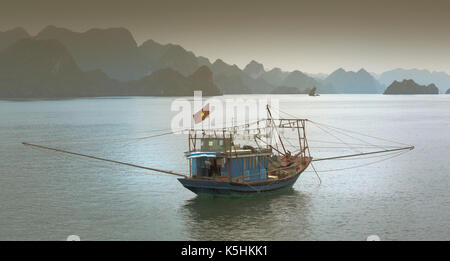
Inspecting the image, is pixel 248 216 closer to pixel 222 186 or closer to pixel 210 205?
pixel 222 186

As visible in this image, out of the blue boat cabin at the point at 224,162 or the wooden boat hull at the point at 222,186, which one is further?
the blue boat cabin at the point at 224,162

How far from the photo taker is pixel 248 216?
38531 mm

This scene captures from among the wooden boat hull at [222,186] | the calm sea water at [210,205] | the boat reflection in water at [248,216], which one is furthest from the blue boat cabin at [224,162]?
the calm sea water at [210,205]

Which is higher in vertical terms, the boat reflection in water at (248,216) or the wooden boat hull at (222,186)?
the wooden boat hull at (222,186)

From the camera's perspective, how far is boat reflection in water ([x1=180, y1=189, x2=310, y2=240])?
34.9 metres

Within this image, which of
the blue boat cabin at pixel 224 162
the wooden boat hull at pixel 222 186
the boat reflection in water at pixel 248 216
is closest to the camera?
the boat reflection in water at pixel 248 216

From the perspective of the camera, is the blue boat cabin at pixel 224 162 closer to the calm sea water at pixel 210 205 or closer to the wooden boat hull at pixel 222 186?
the wooden boat hull at pixel 222 186

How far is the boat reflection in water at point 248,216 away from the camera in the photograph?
34875 mm

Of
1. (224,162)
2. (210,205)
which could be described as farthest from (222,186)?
(224,162)

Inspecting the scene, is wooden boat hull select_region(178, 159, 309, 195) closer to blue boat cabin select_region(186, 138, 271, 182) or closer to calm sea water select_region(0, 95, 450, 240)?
blue boat cabin select_region(186, 138, 271, 182)

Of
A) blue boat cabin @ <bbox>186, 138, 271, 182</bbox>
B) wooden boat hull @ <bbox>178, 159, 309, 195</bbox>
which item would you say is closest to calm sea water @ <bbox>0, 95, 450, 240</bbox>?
wooden boat hull @ <bbox>178, 159, 309, 195</bbox>

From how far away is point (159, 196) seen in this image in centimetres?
4606

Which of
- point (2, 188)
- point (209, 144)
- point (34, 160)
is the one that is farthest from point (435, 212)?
point (34, 160)

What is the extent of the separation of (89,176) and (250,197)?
74.4 feet
